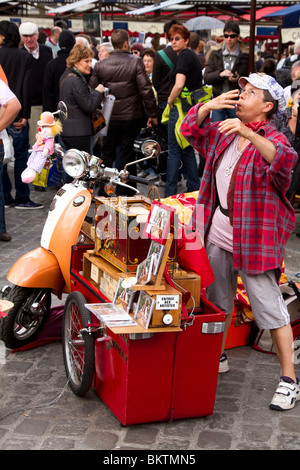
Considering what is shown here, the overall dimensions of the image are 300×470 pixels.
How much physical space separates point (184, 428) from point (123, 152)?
16.3ft

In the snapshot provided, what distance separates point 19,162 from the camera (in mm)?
7750

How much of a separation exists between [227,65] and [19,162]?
2927mm

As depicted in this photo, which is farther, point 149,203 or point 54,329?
Answer: point 54,329

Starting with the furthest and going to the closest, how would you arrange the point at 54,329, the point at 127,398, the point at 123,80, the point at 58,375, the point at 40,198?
the point at 40,198, the point at 123,80, the point at 54,329, the point at 58,375, the point at 127,398

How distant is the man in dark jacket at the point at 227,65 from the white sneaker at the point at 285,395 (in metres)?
5.16

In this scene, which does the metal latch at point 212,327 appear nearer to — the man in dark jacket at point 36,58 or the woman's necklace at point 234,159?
the woman's necklace at point 234,159

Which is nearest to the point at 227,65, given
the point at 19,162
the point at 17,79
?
the point at 17,79

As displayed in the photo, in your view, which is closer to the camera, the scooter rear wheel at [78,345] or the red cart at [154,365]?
the red cart at [154,365]

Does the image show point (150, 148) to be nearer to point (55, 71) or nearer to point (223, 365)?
point (223, 365)

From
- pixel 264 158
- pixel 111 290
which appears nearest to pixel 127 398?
pixel 111 290

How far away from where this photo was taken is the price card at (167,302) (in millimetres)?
3074

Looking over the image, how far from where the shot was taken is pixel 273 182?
3.44 metres

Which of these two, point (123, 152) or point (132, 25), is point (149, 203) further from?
point (132, 25)

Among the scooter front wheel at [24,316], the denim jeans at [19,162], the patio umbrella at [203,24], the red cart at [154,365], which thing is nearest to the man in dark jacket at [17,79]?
the denim jeans at [19,162]
